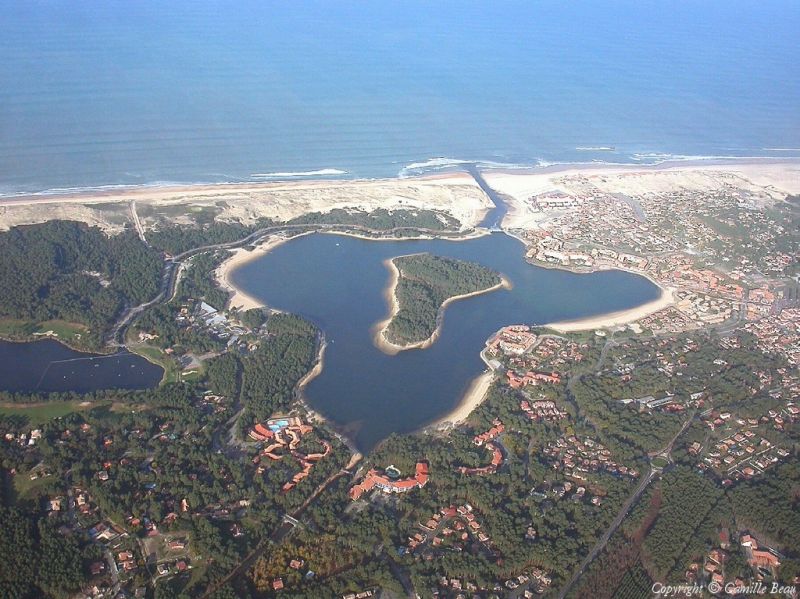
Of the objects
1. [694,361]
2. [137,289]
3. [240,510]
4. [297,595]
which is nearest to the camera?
[297,595]

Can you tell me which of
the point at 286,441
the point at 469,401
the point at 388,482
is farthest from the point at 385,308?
the point at 388,482

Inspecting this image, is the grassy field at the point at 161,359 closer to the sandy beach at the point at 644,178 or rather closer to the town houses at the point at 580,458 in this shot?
the town houses at the point at 580,458

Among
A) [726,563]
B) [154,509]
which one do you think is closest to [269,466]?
[154,509]

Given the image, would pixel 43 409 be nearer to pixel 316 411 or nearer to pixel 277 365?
pixel 277 365

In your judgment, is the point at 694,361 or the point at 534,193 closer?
the point at 694,361

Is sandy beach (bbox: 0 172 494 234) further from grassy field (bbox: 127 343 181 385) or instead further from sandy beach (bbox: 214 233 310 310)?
grassy field (bbox: 127 343 181 385)

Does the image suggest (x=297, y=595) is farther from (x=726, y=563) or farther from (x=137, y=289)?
(x=137, y=289)

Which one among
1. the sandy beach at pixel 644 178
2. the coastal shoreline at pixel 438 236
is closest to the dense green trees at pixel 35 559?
the coastal shoreline at pixel 438 236
